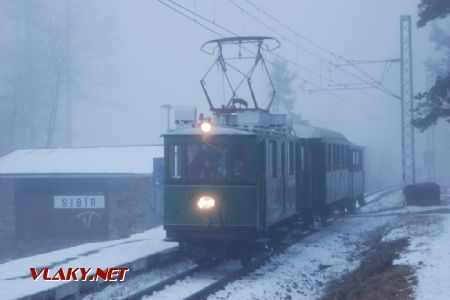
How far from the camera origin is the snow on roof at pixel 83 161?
25.6 meters

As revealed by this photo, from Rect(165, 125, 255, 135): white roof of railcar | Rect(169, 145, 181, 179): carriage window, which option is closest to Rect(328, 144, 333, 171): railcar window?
Rect(165, 125, 255, 135): white roof of railcar

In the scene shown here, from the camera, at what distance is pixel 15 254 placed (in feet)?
84.9

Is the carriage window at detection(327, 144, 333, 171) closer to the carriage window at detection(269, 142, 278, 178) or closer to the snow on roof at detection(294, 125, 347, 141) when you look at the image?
the snow on roof at detection(294, 125, 347, 141)

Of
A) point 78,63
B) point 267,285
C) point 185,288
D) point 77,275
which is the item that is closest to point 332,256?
point 267,285

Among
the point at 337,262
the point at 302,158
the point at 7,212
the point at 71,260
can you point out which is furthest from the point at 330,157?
the point at 7,212

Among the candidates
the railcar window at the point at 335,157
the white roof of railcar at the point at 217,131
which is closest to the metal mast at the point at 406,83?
the railcar window at the point at 335,157

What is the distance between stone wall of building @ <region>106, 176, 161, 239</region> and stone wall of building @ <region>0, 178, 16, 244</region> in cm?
419

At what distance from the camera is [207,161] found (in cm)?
1258

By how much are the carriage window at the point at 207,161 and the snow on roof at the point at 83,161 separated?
40.1 ft

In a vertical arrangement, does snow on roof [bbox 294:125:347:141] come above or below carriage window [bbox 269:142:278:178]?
above

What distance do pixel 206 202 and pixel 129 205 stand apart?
44.9 feet

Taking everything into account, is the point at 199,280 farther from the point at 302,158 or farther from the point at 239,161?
the point at 302,158

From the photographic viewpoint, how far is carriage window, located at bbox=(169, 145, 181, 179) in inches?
500

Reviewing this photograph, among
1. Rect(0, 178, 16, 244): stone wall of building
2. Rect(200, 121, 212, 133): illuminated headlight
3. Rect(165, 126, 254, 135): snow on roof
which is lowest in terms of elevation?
Rect(0, 178, 16, 244): stone wall of building
